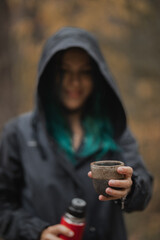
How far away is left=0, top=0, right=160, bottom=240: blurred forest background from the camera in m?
4.11

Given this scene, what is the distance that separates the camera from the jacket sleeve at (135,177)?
4.40ft

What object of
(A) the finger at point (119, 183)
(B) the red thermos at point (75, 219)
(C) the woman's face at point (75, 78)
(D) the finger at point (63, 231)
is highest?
(C) the woman's face at point (75, 78)

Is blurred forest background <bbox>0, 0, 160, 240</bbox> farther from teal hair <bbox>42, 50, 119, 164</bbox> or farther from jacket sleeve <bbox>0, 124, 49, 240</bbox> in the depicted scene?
jacket sleeve <bbox>0, 124, 49, 240</bbox>

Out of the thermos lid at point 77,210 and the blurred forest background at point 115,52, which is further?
the blurred forest background at point 115,52

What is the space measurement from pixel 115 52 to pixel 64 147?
2718 mm

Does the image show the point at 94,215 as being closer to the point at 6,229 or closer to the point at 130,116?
the point at 6,229

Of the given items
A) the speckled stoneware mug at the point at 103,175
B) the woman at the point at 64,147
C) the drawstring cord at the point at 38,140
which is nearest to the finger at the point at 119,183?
the speckled stoneware mug at the point at 103,175

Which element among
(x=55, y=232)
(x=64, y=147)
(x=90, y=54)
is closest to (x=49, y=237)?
(x=55, y=232)

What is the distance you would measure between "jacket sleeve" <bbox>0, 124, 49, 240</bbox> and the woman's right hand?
36 mm

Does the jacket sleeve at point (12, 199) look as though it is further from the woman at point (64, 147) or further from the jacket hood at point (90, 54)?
the jacket hood at point (90, 54)

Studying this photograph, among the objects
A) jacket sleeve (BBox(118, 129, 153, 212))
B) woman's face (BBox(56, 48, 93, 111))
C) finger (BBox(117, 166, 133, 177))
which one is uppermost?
woman's face (BBox(56, 48, 93, 111))

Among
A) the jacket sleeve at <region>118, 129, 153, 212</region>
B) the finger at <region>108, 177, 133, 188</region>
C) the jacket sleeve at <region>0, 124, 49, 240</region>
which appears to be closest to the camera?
the finger at <region>108, 177, 133, 188</region>

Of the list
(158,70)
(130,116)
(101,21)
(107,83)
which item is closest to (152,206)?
(130,116)

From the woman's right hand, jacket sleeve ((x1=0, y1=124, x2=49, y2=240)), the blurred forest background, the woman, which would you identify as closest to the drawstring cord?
the woman
